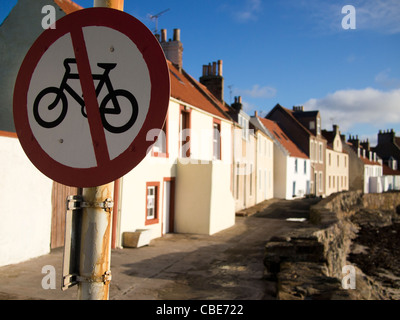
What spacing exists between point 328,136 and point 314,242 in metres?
49.1

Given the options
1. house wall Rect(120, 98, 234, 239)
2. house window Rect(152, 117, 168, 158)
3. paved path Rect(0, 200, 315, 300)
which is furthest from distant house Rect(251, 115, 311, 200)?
paved path Rect(0, 200, 315, 300)

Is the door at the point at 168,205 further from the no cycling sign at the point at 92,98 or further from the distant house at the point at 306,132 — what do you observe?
the distant house at the point at 306,132

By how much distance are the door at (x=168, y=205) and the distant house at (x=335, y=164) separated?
123ft

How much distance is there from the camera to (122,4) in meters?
1.84

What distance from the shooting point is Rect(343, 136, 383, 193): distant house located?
59219 mm

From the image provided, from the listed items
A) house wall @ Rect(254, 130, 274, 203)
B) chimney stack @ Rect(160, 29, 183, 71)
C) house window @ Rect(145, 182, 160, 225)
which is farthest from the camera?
house wall @ Rect(254, 130, 274, 203)

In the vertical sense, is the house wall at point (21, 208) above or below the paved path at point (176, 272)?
above

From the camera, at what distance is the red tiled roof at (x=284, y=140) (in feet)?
123

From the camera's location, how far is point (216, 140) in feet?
63.6

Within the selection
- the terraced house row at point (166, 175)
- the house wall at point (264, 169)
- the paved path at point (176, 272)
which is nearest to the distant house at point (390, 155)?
the house wall at point (264, 169)

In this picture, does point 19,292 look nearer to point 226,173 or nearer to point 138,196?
point 138,196

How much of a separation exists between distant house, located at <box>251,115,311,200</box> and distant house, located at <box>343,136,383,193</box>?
22687 millimetres

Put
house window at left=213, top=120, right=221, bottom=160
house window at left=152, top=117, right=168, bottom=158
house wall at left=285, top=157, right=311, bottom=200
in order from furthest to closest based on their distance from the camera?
Answer: house wall at left=285, top=157, right=311, bottom=200 → house window at left=213, top=120, right=221, bottom=160 → house window at left=152, top=117, right=168, bottom=158

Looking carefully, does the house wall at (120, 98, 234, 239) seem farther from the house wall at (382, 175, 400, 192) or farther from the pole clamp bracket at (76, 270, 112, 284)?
the house wall at (382, 175, 400, 192)
